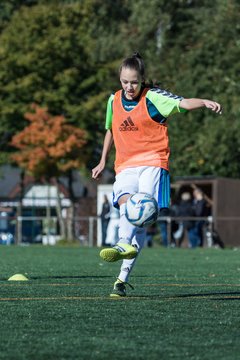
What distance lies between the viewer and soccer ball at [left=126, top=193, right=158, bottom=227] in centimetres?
1034

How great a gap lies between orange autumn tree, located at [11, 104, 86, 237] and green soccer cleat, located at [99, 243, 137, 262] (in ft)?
126

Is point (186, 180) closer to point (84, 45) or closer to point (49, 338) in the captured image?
point (84, 45)

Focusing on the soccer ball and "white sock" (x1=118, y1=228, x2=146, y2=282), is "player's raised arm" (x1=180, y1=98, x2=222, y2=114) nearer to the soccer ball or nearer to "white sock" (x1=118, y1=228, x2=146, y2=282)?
the soccer ball

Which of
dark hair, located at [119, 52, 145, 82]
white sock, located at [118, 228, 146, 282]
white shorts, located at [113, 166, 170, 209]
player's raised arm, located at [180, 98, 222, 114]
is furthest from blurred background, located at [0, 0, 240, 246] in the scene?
player's raised arm, located at [180, 98, 222, 114]

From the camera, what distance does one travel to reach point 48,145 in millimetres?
49938

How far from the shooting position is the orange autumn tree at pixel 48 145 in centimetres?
4947

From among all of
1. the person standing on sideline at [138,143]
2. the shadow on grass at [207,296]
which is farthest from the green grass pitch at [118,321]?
the person standing on sideline at [138,143]

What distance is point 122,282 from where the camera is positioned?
1096cm

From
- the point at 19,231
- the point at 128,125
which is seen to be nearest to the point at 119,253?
the point at 128,125

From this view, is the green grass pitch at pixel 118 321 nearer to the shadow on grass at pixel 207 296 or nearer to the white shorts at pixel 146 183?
the shadow on grass at pixel 207 296

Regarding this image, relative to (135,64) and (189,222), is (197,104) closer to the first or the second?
(135,64)

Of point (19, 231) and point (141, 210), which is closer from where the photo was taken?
point (141, 210)

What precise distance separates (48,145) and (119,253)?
39.8 metres

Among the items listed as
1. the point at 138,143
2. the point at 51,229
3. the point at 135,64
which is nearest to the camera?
the point at 135,64
